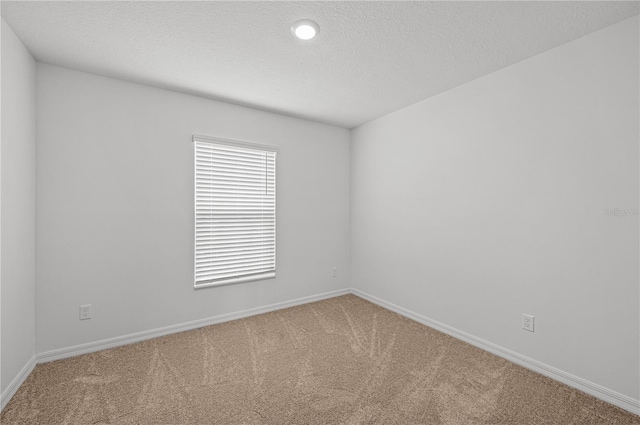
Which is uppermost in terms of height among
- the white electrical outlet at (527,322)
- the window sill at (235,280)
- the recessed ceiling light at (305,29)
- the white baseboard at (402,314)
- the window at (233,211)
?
the recessed ceiling light at (305,29)

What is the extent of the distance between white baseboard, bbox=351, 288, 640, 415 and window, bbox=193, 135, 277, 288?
1.95 meters

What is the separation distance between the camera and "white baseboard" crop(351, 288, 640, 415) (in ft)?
6.10

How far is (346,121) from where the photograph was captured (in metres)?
3.96

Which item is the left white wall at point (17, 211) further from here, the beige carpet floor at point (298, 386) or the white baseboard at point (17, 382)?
the beige carpet floor at point (298, 386)

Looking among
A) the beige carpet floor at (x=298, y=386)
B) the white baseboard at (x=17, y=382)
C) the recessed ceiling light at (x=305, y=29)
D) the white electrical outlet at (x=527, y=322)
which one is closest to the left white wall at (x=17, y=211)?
the white baseboard at (x=17, y=382)

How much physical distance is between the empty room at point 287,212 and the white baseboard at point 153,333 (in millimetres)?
17

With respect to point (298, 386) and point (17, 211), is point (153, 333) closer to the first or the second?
point (17, 211)

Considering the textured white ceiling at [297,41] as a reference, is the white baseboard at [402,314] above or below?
below

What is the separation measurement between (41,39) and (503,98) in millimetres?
3635

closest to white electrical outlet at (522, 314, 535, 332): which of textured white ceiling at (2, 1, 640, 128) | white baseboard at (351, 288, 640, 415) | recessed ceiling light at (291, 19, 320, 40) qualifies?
white baseboard at (351, 288, 640, 415)

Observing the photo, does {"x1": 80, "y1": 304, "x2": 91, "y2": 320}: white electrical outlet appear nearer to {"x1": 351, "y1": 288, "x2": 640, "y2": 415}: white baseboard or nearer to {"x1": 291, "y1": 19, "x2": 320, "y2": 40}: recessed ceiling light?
{"x1": 291, "y1": 19, "x2": 320, "y2": 40}: recessed ceiling light

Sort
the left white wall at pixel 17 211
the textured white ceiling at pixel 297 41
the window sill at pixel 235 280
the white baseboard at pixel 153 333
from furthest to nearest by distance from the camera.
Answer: the window sill at pixel 235 280 < the white baseboard at pixel 153 333 < the left white wall at pixel 17 211 < the textured white ceiling at pixel 297 41

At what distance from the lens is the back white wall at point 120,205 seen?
2.42 meters

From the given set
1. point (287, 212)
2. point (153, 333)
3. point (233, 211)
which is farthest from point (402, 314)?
point (153, 333)
